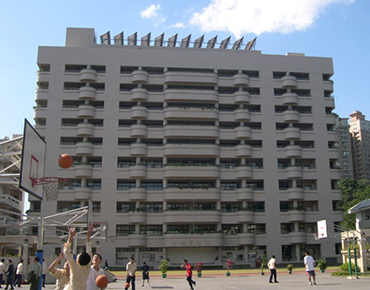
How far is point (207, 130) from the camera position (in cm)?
6138

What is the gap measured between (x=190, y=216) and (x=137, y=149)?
11950mm

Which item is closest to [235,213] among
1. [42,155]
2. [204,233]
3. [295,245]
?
[204,233]

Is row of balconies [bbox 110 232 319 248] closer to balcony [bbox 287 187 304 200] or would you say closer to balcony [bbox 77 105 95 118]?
balcony [bbox 287 187 304 200]

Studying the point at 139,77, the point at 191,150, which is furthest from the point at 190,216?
the point at 139,77

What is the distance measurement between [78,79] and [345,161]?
348 feet

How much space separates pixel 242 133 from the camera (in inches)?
2450

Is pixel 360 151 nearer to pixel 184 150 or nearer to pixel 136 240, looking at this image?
pixel 184 150

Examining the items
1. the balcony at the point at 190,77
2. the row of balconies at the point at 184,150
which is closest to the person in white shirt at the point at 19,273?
the row of balconies at the point at 184,150

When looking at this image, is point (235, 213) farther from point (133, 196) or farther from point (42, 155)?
point (42, 155)

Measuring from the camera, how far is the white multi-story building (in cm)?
5853

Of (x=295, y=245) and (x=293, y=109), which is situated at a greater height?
(x=293, y=109)

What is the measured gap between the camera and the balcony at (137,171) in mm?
58650

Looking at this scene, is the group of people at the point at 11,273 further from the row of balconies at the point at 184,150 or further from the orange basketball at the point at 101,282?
the row of balconies at the point at 184,150

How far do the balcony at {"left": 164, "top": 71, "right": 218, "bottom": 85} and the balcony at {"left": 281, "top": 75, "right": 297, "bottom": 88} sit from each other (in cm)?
1052
